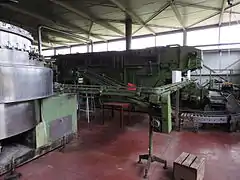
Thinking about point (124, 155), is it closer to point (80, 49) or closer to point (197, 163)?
point (197, 163)

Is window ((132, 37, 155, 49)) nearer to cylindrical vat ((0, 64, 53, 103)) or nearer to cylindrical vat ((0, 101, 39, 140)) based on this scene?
cylindrical vat ((0, 64, 53, 103))

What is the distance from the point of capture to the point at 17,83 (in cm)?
225

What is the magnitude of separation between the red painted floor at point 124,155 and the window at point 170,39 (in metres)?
6.30

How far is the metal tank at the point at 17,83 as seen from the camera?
85.1 inches

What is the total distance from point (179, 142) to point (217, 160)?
82 centimetres

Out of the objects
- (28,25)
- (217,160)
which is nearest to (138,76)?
(217,160)

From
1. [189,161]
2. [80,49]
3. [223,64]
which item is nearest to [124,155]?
[189,161]

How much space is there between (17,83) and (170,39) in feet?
28.2

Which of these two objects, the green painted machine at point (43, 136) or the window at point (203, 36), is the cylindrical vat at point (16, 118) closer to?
Answer: the green painted machine at point (43, 136)

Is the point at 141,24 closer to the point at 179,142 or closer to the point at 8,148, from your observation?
the point at 179,142

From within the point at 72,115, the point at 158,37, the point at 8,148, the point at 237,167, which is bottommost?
the point at 237,167

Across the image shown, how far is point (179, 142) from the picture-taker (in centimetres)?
352

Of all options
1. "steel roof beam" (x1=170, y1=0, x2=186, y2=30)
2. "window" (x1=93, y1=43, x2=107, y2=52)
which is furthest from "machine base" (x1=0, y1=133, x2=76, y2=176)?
"window" (x1=93, y1=43, x2=107, y2=52)

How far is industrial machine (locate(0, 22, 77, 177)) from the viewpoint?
2191 mm
